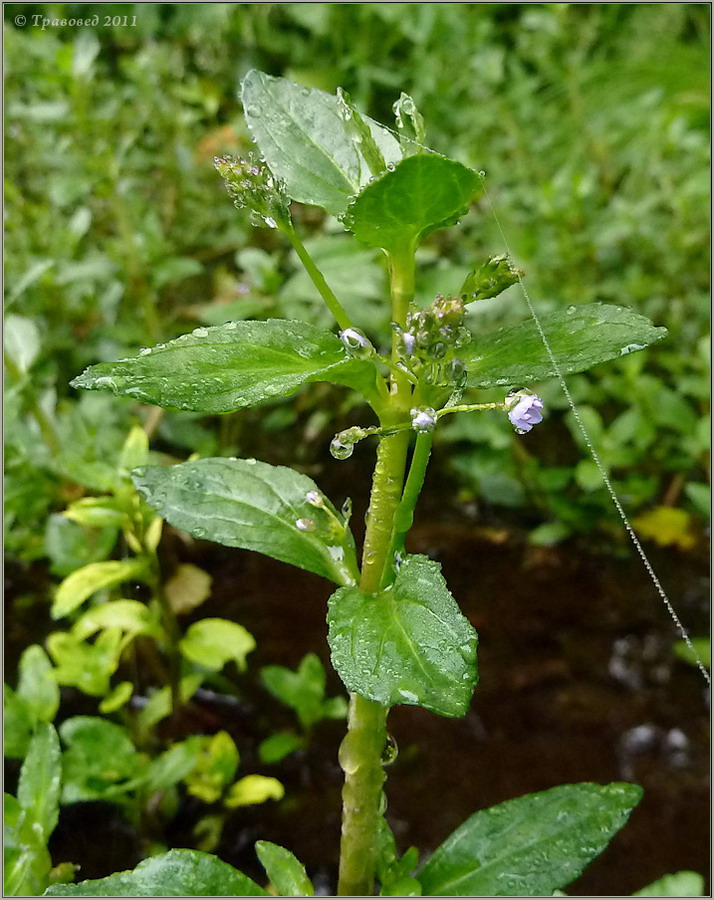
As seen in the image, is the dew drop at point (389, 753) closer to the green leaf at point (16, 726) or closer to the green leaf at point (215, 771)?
the green leaf at point (215, 771)

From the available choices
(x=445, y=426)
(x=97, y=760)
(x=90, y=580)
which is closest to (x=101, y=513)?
(x=90, y=580)

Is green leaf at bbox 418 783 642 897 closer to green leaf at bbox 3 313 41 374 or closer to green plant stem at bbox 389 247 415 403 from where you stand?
green plant stem at bbox 389 247 415 403

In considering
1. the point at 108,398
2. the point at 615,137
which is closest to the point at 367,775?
the point at 108,398

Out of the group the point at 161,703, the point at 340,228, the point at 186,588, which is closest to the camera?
the point at 161,703

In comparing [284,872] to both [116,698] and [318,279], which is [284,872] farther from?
[318,279]

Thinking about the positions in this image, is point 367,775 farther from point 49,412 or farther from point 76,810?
point 49,412

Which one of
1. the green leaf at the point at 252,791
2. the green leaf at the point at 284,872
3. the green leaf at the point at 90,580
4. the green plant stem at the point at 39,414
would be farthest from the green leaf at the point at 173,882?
the green plant stem at the point at 39,414
